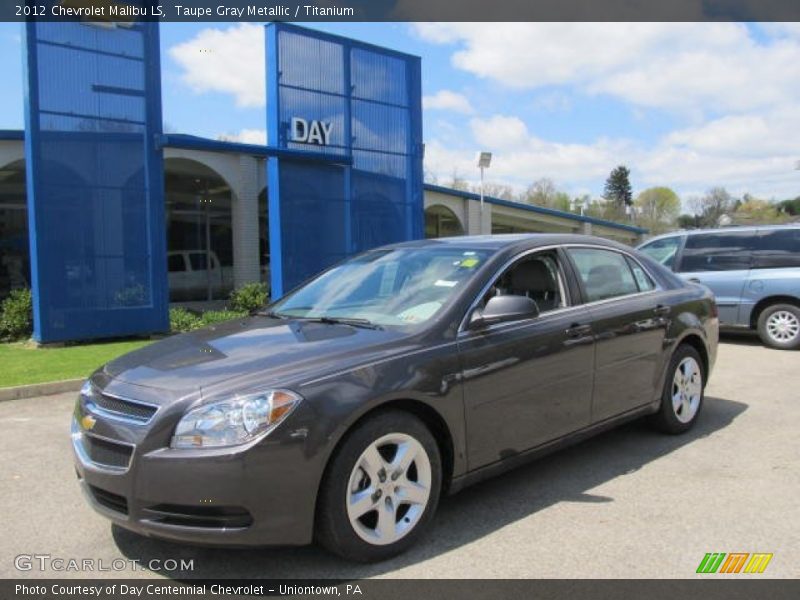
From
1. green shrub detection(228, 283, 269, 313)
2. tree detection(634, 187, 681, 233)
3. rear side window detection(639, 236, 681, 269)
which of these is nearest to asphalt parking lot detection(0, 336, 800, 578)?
rear side window detection(639, 236, 681, 269)

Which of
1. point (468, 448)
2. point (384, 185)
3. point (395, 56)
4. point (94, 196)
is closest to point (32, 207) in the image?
point (94, 196)

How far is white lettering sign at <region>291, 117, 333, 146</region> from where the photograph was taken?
544 inches

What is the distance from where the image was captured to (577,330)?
4.56m

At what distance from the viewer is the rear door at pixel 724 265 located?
11.0 metres

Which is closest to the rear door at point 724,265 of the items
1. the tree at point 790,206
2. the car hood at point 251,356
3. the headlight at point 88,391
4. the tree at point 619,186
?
the car hood at point 251,356

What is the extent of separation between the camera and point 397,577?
10.8ft

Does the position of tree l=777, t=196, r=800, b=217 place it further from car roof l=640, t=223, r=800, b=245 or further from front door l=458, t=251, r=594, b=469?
front door l=458, t=251, r=594, b=469

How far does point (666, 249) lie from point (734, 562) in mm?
9318

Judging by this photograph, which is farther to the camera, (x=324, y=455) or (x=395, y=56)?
(x=395, y=56)

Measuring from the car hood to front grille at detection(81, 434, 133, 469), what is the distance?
0.30 meters

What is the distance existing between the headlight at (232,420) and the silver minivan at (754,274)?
31.1 feet

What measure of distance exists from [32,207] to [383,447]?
9519 mm

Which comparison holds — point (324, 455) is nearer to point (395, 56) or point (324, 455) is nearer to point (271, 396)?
point (271, 396)

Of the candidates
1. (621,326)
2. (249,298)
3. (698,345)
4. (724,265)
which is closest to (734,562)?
(621,326)
